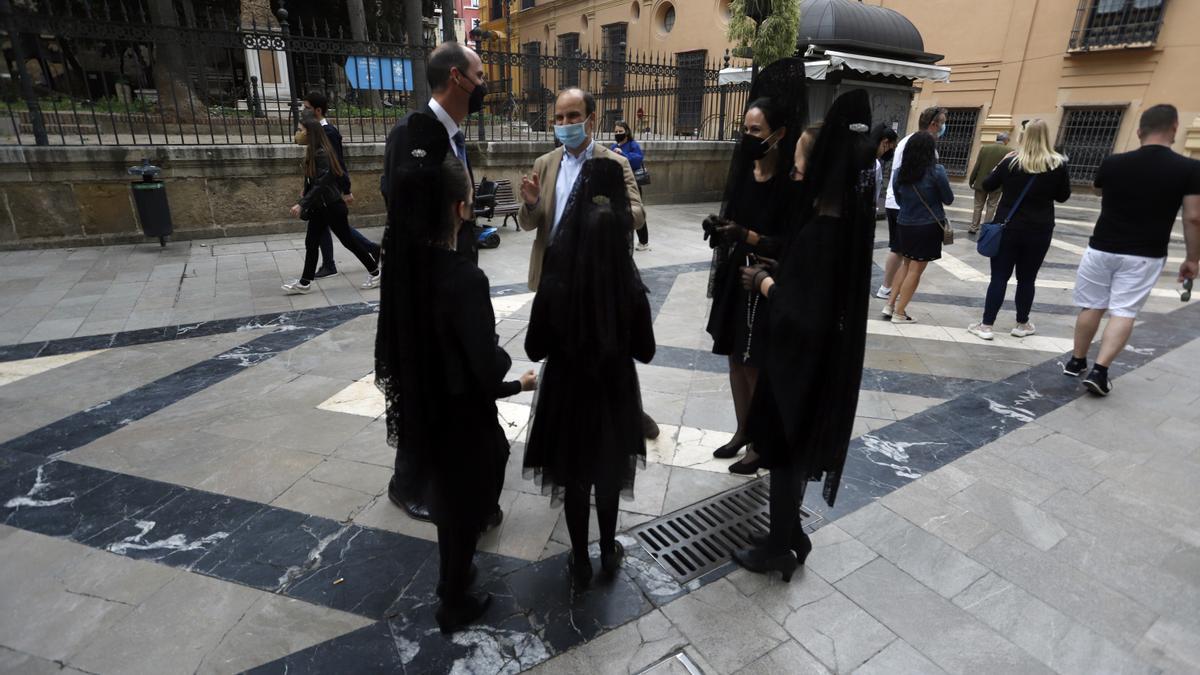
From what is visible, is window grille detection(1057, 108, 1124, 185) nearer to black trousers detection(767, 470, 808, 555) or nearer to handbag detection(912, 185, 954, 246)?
→ handbag detection(912, 185, 954, 246)

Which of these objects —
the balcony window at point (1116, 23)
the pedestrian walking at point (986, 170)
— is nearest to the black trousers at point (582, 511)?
the pedestrian walking at point (986, 170)

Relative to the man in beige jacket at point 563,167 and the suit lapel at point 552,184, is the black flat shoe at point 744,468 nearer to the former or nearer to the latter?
the man in beige jacket at point 563,167

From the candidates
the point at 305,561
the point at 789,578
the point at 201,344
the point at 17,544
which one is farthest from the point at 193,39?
the point at 789,578

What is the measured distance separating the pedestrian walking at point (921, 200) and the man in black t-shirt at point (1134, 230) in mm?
1137

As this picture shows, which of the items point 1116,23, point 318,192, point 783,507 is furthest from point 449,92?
point 1116,23

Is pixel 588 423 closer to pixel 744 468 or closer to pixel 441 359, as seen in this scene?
pixel 441 359

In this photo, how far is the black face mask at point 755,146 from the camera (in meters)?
2.76

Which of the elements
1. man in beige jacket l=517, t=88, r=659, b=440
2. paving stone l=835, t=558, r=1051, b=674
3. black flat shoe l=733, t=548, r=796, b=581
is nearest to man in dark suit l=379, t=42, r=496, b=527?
man in beige jacket l=517, t=88, r=659, b=440

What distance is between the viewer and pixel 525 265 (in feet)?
24.8

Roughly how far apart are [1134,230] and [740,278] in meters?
3.21

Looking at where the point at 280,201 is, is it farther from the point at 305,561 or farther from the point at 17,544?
the point at 305,561

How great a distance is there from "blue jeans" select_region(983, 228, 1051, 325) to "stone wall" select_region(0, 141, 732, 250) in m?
7.49

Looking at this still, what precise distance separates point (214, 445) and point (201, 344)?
1.89 meters

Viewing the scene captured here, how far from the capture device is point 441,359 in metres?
1.90
